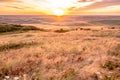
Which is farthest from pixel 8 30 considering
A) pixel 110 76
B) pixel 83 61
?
pixel 110 76

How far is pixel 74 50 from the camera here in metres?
12.1

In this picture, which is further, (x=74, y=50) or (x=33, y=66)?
(x=74, y=50)

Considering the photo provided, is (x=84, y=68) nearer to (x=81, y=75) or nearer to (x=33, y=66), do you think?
(x=81, y=75)

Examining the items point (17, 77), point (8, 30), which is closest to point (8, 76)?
point (17, 77)

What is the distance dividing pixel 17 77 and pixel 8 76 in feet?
1.36

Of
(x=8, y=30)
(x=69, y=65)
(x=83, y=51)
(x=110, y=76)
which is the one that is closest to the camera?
(x=110, y=76)

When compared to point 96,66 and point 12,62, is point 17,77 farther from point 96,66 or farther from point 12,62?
point 96,66

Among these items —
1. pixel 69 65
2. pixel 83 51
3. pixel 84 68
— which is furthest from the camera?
pixel 83 51

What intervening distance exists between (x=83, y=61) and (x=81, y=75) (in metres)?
2.19

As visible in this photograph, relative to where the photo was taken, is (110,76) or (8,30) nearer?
(110,76)

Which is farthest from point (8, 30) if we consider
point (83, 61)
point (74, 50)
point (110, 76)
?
point (110, 76)

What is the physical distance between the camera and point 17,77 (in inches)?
284

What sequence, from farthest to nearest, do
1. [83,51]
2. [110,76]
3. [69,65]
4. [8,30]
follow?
1. [8,30]
2. [83,51]
3. [69,65]
4. [110,76]

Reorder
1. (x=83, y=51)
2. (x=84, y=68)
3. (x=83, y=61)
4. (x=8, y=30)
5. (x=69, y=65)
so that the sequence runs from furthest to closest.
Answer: (x=8, y=30) < (x=83, y=51) < (x=83, y=61) < (x=69, y=65) < (x=84, y=68)
